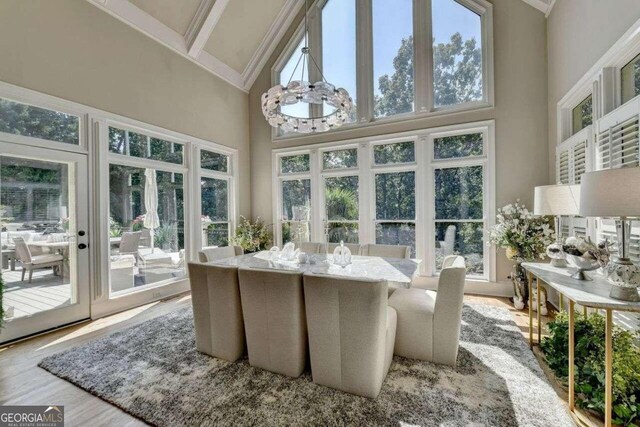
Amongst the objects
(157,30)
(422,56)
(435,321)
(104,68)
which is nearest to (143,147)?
(104,68)

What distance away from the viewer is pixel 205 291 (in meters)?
2.56

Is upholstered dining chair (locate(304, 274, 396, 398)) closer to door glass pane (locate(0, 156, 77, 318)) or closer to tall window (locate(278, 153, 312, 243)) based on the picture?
door glass pane (locate(0, 156, 77, 318))

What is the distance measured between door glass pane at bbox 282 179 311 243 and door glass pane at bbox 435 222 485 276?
2.49 m

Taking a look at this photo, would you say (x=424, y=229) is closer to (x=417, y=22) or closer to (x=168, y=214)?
(x=417, y=22)

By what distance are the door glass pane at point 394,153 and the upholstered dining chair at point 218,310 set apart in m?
3.68

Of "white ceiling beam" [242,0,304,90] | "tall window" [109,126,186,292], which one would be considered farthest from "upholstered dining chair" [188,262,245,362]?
"white ceiling beam" [242,0,304,90]

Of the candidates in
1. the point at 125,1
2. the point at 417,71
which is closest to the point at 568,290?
the point at 417,71

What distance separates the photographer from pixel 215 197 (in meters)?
5.68

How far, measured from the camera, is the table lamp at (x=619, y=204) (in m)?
1.50

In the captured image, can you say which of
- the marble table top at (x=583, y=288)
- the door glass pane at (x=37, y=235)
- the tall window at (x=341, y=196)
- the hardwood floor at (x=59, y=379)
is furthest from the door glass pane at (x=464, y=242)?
the door glass pane at (x=37, y=235)

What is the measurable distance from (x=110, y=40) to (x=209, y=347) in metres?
4.18

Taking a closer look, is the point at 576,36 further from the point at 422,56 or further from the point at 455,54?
the point at 422,56

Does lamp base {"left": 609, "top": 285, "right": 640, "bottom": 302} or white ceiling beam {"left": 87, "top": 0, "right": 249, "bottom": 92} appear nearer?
lamp base {"left": 609, "top": 285, "right": 640, "bottom": 302}

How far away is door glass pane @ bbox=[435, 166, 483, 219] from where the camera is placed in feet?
15.1
